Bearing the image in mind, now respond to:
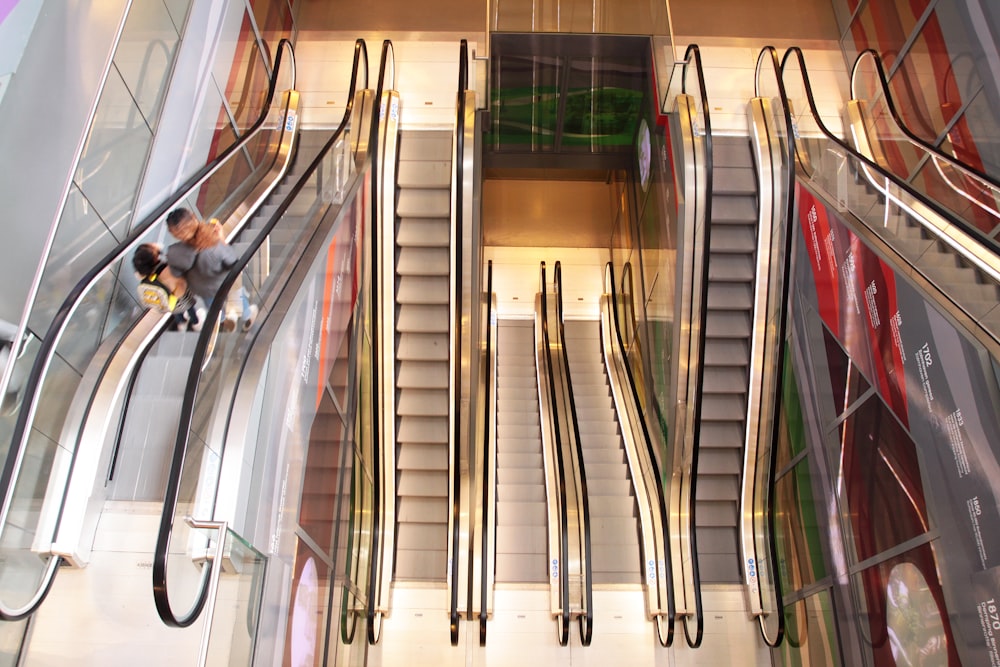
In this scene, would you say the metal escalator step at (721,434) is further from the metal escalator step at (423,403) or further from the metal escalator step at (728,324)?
the metal escalator step at (423,403)

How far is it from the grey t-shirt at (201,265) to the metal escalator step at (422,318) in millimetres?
3000

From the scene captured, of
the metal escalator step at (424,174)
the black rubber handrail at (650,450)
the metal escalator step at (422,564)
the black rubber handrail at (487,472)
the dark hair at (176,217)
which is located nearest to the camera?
the dark hair at (176,217)

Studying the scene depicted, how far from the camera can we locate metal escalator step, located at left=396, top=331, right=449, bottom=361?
Result: 6.99m

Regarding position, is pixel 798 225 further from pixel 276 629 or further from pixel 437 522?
pixel 276 629

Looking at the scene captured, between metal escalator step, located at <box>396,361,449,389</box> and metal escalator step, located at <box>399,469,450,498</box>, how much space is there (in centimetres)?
83

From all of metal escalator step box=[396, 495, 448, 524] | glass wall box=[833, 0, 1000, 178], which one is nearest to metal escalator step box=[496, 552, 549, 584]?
metal escalator step box=[396, 495, 448, 524]

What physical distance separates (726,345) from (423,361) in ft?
9.30

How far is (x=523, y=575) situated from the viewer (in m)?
6.43

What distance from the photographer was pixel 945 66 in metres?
6.59

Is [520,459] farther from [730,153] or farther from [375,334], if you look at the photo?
[730,153]

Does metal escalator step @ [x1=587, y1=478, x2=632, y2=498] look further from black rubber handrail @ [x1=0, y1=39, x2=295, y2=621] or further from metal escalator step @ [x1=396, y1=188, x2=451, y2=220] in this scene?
black rubber handrail @ [x1=0, y1=39, x2=295, y2=621]

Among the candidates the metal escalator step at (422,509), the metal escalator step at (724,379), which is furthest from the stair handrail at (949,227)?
the metal escalator step at (422,509)

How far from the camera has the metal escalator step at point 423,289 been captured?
23.0ft

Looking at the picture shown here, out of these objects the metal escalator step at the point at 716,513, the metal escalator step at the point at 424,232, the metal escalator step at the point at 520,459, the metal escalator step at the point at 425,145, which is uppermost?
the metal escalator step at the point at 425,145
